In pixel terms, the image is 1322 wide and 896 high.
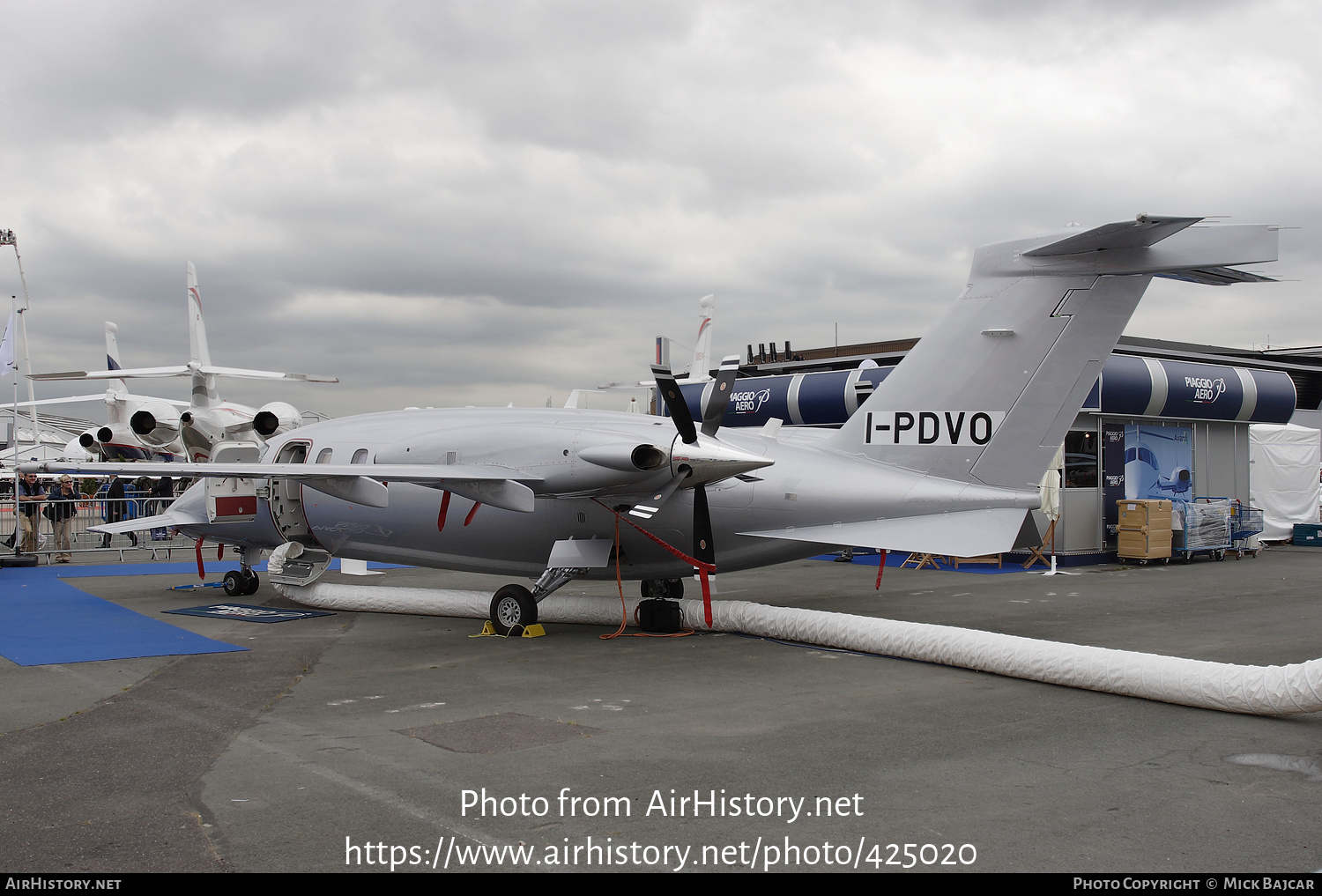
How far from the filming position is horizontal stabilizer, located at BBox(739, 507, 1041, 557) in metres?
10.8

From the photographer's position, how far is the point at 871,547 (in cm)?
1105

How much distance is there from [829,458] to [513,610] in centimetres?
482

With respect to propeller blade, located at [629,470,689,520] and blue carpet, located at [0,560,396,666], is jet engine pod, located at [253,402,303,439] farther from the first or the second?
propeller blade, located at [629,470,689,520]

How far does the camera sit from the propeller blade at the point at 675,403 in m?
10.4

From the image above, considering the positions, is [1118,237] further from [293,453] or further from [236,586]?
[236,586]

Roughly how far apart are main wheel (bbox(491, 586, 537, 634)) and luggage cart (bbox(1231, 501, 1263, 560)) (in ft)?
64.0

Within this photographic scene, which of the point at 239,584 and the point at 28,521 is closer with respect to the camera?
the point at 239,584

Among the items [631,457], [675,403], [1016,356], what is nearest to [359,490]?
[631,457]

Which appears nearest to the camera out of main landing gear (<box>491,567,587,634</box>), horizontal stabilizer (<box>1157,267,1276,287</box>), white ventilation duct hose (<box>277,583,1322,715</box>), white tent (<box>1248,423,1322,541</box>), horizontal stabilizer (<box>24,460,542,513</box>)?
white ventilation duct hose (<box>277,583,1322,715</box>)

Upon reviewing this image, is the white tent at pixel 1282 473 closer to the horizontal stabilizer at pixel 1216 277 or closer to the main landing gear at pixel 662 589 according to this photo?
the horizontal stabilizer at pixel 1216 277

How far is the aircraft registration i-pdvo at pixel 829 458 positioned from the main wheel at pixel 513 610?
3cm

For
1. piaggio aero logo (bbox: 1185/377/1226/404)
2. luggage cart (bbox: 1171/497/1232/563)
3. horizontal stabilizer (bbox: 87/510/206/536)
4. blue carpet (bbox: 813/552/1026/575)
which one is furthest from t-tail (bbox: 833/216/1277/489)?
piaggio aero logo (bbox: 1185/377/1226/404)

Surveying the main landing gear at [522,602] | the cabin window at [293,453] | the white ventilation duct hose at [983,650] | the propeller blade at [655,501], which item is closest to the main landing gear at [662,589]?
the white ventilation duct hose at [983,650]

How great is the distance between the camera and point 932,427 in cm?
1182
